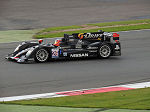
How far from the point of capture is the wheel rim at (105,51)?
1711 cm

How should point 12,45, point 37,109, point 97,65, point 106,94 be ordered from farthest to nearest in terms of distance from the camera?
point 12,45 < point 97,65 < point 106,94 < point 37,109

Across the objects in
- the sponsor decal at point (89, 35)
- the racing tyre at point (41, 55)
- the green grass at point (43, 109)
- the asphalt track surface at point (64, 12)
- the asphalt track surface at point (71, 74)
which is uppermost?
the asphalt track surface at point (64, 12)

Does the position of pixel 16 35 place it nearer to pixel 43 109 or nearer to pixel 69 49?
pixel 69 49

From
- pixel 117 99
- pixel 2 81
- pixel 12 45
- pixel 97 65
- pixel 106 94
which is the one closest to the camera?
pixel 117 99

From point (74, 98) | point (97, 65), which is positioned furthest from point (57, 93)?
point (97, 65)

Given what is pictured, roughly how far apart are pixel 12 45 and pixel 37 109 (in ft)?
38.1

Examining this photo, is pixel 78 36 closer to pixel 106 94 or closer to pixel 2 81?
pixel 2 81

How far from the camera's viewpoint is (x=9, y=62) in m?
16.3

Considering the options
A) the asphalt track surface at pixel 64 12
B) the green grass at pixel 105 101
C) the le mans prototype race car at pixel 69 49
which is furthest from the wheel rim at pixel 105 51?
the asphalt track surface at pixel 64 12

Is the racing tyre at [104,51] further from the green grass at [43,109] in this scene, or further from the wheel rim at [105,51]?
the green grass at [43,109]

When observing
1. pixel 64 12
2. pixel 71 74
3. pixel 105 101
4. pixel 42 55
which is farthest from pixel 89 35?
pixel 64 12

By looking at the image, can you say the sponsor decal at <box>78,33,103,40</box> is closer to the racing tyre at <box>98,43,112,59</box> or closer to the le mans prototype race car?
the le mans prototype race car

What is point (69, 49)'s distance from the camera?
16.8 m

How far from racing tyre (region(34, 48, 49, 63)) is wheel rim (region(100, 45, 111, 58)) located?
8.12 feet
